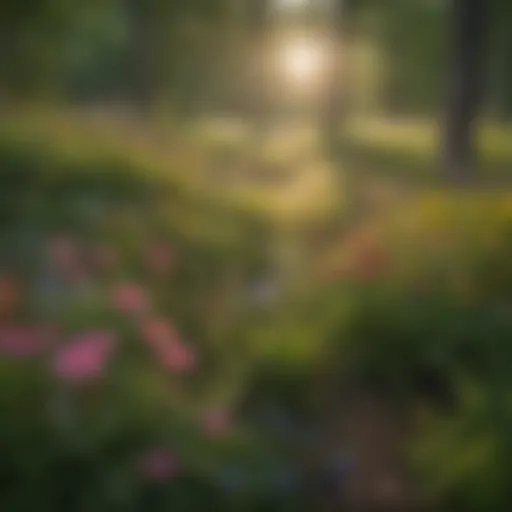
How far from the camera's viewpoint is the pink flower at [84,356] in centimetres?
128

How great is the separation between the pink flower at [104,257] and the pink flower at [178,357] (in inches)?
7.8

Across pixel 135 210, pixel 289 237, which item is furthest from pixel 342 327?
pixel 135 210

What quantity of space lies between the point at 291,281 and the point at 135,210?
1.13 feet

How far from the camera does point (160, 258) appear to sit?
156 cm

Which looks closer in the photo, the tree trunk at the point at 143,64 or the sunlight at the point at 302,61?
the sunlight at the point at 302,61

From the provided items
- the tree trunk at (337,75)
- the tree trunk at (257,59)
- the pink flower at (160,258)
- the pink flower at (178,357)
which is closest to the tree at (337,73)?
the tree trunk at (337,75)

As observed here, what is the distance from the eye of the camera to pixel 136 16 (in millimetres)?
1670

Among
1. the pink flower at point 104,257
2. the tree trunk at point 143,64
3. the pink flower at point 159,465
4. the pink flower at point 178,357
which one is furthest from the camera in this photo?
the tree trunk at point 143,64

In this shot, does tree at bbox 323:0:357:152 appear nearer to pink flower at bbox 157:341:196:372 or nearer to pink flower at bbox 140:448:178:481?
pink flower at bbox 157:341:196:372

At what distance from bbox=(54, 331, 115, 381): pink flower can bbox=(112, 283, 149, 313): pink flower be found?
7 centimetres

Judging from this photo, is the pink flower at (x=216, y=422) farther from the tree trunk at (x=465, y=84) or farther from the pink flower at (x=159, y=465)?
the tree trunk at (x=465, y=84)

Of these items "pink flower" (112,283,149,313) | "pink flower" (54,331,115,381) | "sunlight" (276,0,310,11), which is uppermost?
"sunlight" (276,0,310,11)

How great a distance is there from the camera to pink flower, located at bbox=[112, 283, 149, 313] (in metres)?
1.42

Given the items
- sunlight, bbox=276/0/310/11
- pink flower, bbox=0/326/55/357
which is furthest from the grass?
pink flower, bbox=0/326/55/357
